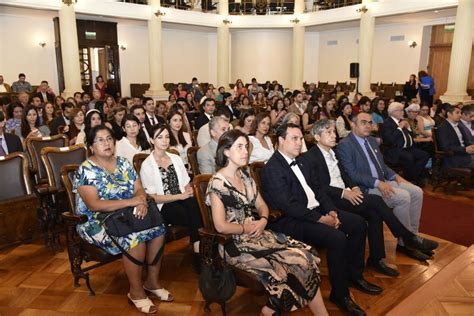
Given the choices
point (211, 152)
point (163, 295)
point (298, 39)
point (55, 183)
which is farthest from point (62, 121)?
point (298, 39)

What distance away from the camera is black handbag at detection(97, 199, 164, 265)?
2604mm

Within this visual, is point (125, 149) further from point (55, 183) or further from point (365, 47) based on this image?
point (365, 47)

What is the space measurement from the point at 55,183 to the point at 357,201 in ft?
8.42

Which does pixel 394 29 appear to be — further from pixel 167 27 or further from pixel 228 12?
pixel 167 27

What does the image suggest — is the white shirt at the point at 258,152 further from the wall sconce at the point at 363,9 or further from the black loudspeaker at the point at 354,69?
the wall sconce at the point at 363,9

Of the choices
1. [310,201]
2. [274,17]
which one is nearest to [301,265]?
[310,201]

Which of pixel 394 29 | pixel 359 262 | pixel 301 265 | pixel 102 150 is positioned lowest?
pixel 359 262

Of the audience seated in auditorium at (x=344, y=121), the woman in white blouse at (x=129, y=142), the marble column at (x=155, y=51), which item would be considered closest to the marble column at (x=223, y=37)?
the marble column at (x=155, y=51)

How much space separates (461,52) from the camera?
10523mm

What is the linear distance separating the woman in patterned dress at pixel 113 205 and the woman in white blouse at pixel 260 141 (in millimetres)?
1539

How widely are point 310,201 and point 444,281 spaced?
42.3 inches

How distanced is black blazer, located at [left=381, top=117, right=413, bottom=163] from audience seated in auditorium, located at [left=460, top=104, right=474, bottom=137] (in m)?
0.91

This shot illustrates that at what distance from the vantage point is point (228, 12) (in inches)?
650

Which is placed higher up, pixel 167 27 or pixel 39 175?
pixel 167 27
